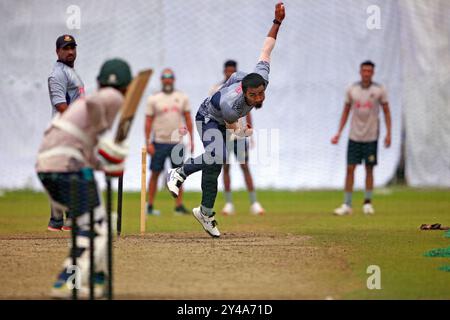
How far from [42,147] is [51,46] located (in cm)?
1326

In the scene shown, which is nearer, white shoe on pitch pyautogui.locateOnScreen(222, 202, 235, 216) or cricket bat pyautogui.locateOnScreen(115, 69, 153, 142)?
cricket bat pyautogui.locateOnScreen(115, 69, 153, 142)

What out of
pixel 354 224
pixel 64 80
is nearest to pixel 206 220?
pixel 64 80

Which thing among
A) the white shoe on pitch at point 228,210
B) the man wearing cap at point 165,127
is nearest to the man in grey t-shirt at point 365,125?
the white shoe on pitch at point 228,210

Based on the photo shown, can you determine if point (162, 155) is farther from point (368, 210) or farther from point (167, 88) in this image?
point (368, 210)

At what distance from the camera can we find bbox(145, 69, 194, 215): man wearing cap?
732 inches

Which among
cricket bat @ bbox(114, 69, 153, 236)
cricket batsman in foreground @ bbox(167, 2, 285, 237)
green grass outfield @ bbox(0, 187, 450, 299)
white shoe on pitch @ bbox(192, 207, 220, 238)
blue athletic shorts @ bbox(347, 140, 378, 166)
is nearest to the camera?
cricket bat @ bbox(114, 69, 153, 236)

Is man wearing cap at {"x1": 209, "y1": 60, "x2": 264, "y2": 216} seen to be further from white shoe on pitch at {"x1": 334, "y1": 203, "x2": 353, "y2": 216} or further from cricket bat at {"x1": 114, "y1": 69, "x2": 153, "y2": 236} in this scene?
cricket bat at {"x1": 114, "y1": 69, "x2": 153, "y2": 236}

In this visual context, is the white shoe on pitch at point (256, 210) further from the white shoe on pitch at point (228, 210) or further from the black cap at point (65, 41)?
the black cap at point (65, 41)

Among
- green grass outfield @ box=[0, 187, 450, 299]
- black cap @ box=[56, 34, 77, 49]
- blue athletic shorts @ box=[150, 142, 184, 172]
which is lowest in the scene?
green grass outfield @ box=[0, 187, 450, 299]

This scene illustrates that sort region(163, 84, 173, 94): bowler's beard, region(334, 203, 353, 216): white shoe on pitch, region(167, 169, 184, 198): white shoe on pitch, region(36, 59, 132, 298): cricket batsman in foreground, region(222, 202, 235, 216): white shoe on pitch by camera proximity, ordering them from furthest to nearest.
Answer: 1. region(163, 84, 173, 94): bowler's beard
2. region(222, 202, 235, 216): white shoe on pitch
3. region(334, 203, 353, 216): white shoe on pitch
4. region(167, 169, 184, 198): white shoe on pitch
5. region(36, 59, 132, 298): cricket batsman in foreground

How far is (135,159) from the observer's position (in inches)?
877

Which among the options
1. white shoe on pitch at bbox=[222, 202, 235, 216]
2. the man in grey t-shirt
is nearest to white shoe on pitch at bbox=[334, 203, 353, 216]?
the man in grey t-shirt

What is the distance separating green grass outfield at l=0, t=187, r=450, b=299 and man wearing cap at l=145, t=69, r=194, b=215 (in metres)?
0.79
